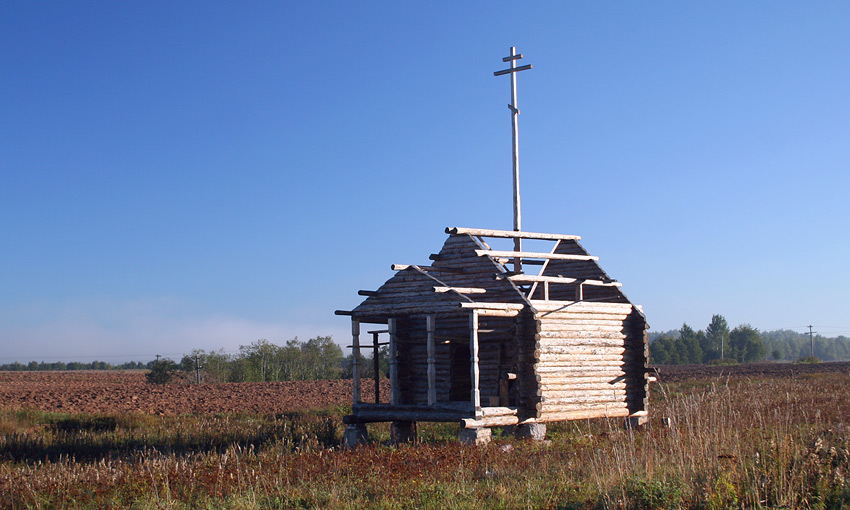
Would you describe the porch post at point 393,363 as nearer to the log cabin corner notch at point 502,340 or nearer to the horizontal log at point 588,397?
the log cabin corner notch at point 502,340

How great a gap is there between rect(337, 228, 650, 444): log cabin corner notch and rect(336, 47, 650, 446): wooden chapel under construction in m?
0.03

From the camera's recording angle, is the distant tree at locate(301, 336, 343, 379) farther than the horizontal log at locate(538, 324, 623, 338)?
Yes

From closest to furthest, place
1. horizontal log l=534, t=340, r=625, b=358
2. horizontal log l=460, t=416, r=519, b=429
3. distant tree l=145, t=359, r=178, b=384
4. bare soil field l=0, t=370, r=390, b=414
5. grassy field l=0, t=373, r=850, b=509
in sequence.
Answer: grassy field l=0, t=373, r=850, b=509 < horizontal log l=460, t=416, r=519, b=429 < horizontal log l=534, t=340, r=625, b=358 < bare soil field l=0, t=370, r=390, b=414 < distant tree l=145, t=359, r=178, b=384

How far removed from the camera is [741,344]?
126125 mm

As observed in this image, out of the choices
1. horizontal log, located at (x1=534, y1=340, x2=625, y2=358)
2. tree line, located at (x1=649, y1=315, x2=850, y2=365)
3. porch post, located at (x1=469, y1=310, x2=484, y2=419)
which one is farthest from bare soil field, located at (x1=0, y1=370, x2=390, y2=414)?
tree line, located at (x1=649, y1=315, x2=850, y2=365)

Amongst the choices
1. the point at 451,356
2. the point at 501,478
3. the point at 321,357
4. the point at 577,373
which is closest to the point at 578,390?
the point at 577,373

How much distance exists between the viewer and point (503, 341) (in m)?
18.2

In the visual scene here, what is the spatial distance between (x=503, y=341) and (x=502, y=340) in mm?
35

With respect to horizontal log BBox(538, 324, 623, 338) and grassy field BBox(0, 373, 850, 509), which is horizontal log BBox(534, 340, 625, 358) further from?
grassy field BBox(0, 373, 850, 509)

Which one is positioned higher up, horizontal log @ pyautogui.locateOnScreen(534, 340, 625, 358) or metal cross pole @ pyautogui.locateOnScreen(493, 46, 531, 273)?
metal cross pole @ pyautogui.locateOnScreen(493, 46, 531, 273)

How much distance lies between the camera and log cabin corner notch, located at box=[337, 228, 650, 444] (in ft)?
53.3

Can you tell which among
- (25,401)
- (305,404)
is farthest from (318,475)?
(25,401)

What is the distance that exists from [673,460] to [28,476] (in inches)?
355

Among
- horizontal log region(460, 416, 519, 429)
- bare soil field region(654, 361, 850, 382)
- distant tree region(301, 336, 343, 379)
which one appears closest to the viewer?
horizontal log region(460, 416, 519, 429)
